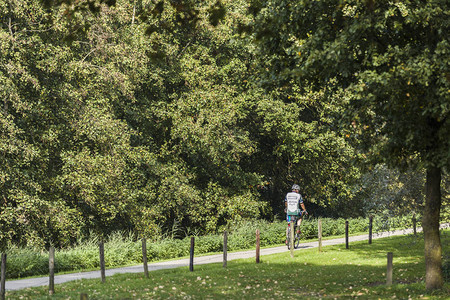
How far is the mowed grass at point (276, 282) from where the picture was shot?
12570 millimetres

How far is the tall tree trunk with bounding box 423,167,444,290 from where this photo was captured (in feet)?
39.1

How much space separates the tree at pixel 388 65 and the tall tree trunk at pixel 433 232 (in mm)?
19

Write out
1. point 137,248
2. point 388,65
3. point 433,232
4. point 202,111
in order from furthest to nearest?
1. point 202,111
2. point 137,248
3. point 433,232
4. point 388,65

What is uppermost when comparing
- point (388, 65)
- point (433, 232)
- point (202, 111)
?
point (202, 111)

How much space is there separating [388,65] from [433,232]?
138 inches

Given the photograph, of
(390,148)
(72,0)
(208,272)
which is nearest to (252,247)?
(208,272)

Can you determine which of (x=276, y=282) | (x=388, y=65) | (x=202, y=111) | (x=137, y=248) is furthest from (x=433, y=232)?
(x=202, y=111)

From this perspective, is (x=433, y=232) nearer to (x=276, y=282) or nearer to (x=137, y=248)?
(x=276, y=282)

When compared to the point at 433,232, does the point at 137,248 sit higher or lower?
lower

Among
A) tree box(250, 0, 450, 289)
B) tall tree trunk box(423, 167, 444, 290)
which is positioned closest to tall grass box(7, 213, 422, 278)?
tall tree trunk box(423, 167, 444, 290)

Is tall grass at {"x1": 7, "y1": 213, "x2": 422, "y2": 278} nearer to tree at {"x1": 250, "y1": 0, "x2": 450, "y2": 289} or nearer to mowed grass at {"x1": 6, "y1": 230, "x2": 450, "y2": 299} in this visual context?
mowed grass at {"x1": 6, "y1": 230, "x2": 450, "y2": 299}

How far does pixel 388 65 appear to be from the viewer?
11.0 metres

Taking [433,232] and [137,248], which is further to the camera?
[137,248]

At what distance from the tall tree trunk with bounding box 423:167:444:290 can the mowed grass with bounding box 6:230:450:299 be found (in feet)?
1.14
